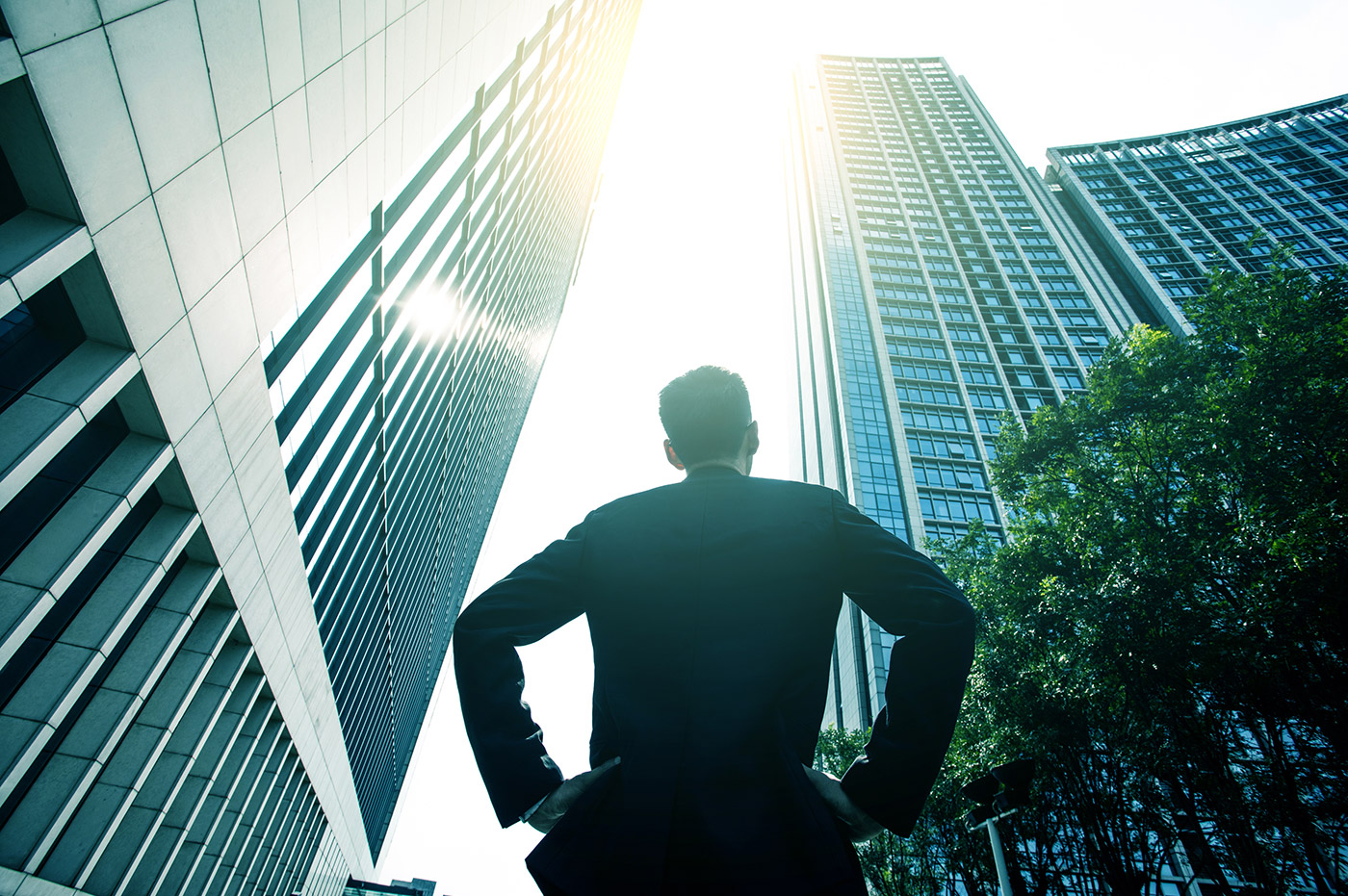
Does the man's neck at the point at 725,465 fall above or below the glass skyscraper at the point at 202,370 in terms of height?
below

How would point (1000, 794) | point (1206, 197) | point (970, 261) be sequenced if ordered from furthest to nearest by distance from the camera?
1. point (1206, 197)
2. point (970, 261)
3. point (1000, 794)

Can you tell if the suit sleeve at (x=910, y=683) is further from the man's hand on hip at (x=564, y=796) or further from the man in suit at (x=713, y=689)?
the man's hand on hip at (x=564, y=796)

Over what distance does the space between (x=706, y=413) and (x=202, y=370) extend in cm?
973

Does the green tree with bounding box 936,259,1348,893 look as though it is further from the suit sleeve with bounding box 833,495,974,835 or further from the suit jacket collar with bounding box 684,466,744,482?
the suit jacket collar with bounding box 684,466,744,482

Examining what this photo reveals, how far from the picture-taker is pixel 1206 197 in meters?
67.8

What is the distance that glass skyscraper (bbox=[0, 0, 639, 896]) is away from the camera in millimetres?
6273

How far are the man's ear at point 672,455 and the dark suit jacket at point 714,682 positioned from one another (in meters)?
0.28

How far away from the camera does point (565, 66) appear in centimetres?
2697

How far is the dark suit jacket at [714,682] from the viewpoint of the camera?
1251 millimetres

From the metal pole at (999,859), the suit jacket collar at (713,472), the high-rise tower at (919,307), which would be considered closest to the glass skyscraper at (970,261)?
the high-rise tower at (919,307)

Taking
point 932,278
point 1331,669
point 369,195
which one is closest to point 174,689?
point 369,195

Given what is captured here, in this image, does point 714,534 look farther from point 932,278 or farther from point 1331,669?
point 932,278

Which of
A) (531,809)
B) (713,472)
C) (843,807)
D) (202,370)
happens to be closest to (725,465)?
(713,472)

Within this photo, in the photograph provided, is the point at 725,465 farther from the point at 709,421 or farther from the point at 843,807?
the point at 843,807
